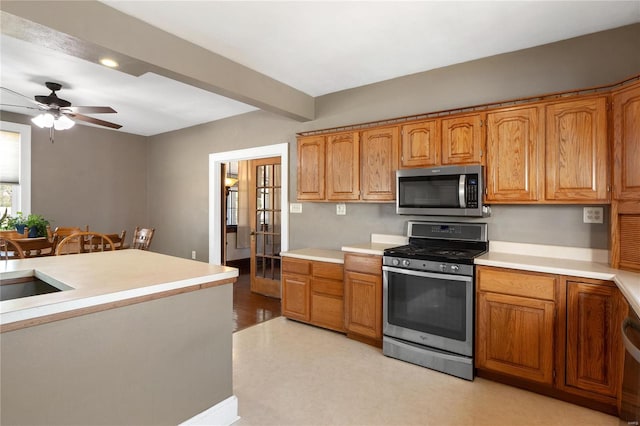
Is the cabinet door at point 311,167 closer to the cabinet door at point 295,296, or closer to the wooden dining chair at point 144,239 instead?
the cabinet door at point 295,296

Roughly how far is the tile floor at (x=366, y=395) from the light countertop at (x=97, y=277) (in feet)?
3.13

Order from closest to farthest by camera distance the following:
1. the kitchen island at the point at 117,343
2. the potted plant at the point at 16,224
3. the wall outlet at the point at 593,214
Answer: the kitchen island at the point at 117,343
the wall outlet at the point at 593,214
the potted plant at the point at 16,224

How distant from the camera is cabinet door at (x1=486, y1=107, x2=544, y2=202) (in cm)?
252

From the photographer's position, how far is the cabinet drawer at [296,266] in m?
3.60

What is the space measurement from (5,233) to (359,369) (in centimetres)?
389

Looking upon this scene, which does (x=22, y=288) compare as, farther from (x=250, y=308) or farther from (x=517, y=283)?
(x=517, y=283)

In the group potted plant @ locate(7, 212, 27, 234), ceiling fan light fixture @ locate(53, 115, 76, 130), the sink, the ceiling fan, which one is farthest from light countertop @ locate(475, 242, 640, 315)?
potted plant @ locate(7, 212, 27, 234)

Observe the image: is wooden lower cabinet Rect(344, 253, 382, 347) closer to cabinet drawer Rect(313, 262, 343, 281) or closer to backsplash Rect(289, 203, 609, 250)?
cabinet drawer Rect(313, 262, 343, 281)

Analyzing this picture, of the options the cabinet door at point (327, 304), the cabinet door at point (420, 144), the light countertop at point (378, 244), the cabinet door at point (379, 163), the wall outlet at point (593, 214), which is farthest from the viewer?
the cabinet door at point (327, 304)

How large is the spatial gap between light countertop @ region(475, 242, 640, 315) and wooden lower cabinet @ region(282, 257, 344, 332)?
1.38 metres

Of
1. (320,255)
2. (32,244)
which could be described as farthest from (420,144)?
(32,244)

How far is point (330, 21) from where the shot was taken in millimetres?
2408

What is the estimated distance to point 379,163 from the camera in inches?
130

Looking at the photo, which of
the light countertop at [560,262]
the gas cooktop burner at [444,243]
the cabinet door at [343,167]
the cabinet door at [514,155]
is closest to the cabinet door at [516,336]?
the light countertop at [560,262]
